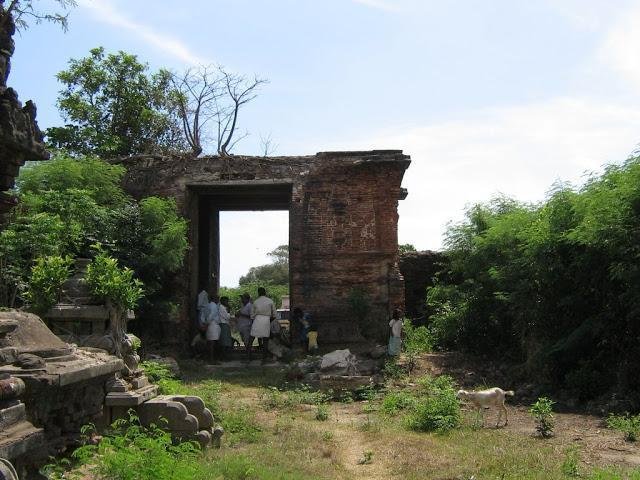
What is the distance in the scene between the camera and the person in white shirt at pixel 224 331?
1472 cm

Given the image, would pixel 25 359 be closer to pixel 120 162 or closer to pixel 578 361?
pixel 578 361

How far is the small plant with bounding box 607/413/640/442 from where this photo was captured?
686 centimetres

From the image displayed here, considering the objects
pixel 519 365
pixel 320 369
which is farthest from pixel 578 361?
pixel 320 369

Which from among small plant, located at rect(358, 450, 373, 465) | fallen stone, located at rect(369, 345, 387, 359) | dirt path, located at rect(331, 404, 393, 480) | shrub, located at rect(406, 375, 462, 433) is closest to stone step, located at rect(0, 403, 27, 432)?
dirt path, located at rect(331, 404, 393, 480)

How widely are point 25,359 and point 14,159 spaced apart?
150 centimetres

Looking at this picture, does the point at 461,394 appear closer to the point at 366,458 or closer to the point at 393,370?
the point at 366,458

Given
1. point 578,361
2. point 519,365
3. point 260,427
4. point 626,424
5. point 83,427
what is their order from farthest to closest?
point 519,365 < point 578,361 < point 260,427 < point 626,424 < point 83,427

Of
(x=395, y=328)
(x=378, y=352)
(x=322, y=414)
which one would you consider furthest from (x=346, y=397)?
(x=395, y=328)

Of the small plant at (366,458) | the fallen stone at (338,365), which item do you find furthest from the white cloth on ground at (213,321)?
the small plant at (366,458)

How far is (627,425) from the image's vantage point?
7.11 m

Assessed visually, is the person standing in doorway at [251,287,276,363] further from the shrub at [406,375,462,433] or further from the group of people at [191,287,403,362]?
the shrub at [406,375,462,433]

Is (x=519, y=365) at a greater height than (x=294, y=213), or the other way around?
(x=294, y=213)

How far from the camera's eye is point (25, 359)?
4.91m

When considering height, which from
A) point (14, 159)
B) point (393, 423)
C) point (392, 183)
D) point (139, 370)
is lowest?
point (393, 423)
